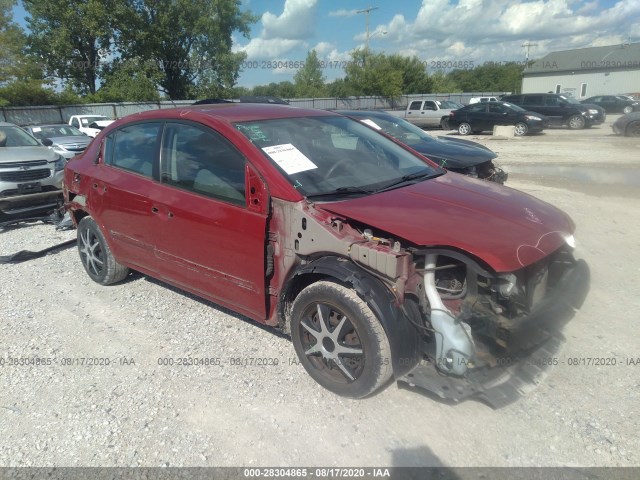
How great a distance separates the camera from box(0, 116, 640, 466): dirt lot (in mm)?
2539

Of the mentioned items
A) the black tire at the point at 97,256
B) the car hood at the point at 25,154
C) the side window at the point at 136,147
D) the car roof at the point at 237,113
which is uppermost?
the car roof at the point at 237,113

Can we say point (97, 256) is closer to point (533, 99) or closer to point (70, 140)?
point (70, 140)

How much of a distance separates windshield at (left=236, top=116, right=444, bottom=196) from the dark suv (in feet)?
69.1

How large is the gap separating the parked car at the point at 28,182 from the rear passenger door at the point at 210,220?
4.68 metres

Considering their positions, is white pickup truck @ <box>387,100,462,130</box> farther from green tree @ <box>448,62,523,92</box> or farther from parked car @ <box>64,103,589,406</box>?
green tree @ <box>448,62,523,92</box>

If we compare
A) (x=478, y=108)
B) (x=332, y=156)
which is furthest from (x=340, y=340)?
(x=478, y=108)

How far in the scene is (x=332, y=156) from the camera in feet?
11.6

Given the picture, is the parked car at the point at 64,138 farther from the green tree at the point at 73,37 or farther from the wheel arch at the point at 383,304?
the green tree at the point at 73,37

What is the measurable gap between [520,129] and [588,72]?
40.4m

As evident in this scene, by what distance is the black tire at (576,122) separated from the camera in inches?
850

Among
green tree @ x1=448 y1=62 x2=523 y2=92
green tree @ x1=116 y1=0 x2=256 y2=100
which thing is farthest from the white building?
green tree @ x1=116 y1=0 x2=256 y2=100

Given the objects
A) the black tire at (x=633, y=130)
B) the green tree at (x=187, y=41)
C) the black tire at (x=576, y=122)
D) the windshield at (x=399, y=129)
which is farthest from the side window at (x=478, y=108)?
the green tree at (x=187, y=41)

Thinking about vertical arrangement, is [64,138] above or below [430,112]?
below

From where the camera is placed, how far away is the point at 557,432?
2604 millimetres
